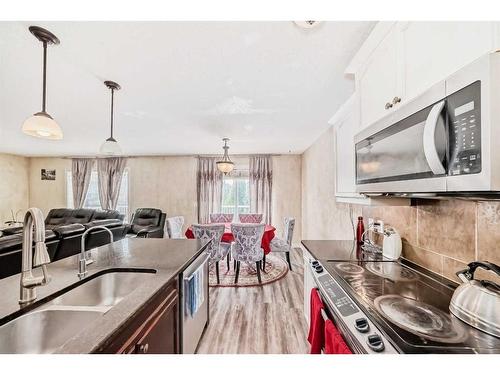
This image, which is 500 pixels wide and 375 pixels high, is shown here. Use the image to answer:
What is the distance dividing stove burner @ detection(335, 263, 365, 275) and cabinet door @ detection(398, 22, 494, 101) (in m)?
1.03

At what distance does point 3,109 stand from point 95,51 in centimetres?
221

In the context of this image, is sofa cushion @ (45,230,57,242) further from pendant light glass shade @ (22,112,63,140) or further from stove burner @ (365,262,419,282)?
stove burner @ (365,262,419,282)

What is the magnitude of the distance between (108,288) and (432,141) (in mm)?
1873

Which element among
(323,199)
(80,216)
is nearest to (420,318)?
(323,199)

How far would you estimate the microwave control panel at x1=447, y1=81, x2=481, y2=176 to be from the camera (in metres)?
0.67

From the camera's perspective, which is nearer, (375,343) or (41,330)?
(375,343)

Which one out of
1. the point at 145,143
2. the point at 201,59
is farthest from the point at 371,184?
the point at 145,143

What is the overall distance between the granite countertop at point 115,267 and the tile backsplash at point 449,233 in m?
1.59

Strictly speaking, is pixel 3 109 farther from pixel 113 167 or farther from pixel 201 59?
pixel 113 167

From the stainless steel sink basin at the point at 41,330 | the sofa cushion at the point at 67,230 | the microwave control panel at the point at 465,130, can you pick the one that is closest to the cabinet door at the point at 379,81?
the microwave control panel at the point at 465,130

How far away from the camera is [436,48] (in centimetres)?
88

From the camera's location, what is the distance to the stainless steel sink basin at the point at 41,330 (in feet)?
3.07

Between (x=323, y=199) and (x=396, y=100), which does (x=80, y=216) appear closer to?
(x=323, y=199)

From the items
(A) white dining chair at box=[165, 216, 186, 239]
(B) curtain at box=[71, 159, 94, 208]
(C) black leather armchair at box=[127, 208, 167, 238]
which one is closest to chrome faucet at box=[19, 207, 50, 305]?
(A) white dining chair at box=[165, 216, 186, 239]
